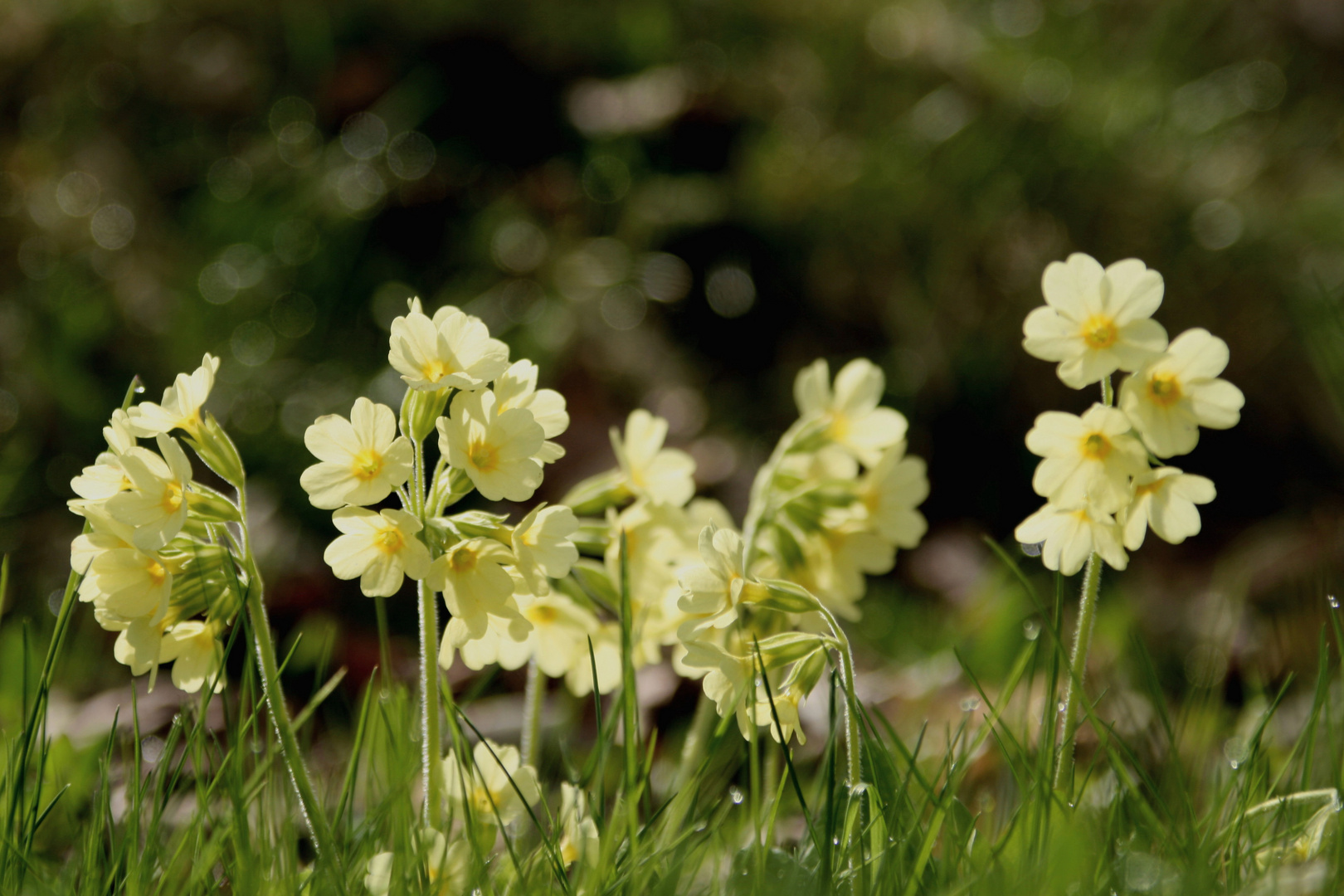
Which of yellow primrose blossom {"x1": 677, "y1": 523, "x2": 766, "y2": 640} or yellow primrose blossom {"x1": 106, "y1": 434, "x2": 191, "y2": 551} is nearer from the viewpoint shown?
yellow primrose blossom {"x1": 106, "y1": 434, "x2": 191, "y2": 551}

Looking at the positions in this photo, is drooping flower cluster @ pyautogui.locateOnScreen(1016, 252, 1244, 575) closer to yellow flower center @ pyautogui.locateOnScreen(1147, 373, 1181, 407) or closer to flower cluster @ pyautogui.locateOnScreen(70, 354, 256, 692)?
yellow flower center @ pyautogui.locateOnScreen(1147, 373, 1181, 407)

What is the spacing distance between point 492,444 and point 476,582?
0.45ft

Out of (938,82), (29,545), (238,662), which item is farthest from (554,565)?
(938,82)

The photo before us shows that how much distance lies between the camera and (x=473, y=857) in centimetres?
105

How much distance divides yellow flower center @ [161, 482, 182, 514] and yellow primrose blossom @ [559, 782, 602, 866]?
1.67 feet

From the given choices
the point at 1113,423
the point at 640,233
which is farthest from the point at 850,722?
the point at 640,233

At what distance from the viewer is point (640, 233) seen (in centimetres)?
336

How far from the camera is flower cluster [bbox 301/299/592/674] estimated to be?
107 centimetres

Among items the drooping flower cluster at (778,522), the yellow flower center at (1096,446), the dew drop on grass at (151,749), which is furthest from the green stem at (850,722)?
the dew drop on grass at (151,749)

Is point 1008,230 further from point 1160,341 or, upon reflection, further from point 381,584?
point 381,584

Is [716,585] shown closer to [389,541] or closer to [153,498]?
[389,541]

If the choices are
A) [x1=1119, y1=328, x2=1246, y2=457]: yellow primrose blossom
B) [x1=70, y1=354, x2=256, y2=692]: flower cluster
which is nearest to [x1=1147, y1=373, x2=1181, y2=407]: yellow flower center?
[x1=1119, y1=328, x2=1246, y2=457]: yellow primrose blossom

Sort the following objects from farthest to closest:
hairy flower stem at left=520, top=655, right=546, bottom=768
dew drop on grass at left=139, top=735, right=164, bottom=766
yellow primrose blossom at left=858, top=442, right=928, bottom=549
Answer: dew drop on grass at left=139, top=735, right=164, bottom=766, yellow primrose blossom at left=858, top=442, right=928, bottom=549, hairy flower stem at left=520, top=655, right=546, bottom=768

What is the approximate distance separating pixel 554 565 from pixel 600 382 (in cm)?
212
